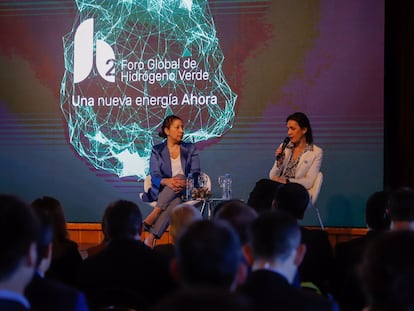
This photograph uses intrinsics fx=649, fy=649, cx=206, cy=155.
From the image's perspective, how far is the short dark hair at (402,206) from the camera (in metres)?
3.04

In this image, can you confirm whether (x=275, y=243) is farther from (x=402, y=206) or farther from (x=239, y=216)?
(x=402, y=206)

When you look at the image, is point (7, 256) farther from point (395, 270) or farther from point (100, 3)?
point (100, 3)

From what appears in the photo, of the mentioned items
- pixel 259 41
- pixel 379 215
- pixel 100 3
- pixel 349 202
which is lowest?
pixel 349 202

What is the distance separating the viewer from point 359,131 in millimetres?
6551

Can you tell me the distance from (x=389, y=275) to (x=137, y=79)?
5959 mm

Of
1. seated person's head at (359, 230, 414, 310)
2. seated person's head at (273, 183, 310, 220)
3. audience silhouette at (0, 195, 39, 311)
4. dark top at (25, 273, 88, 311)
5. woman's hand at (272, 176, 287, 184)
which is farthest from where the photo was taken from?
woman's hand at (272, 176, 287, 184)

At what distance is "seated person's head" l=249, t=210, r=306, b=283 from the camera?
1994 mm

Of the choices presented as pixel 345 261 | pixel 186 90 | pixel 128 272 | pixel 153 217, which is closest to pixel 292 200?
pixel 345 261

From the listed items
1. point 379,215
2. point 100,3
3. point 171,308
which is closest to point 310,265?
point 379,215

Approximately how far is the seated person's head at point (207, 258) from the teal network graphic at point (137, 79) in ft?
18.0

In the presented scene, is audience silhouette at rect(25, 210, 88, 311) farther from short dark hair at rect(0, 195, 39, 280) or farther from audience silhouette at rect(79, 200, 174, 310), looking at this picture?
audience silhouette at rect(79, 200, 174, 310)

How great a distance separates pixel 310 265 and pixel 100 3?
4.73 m

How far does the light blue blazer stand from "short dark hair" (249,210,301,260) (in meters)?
4.00

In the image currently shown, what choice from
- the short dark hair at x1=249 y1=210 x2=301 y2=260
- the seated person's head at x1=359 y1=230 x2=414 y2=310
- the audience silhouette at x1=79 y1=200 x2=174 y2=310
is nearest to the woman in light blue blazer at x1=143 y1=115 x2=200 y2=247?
the audience silhouette at x1=79 y1=200 x2=174 y2=310
